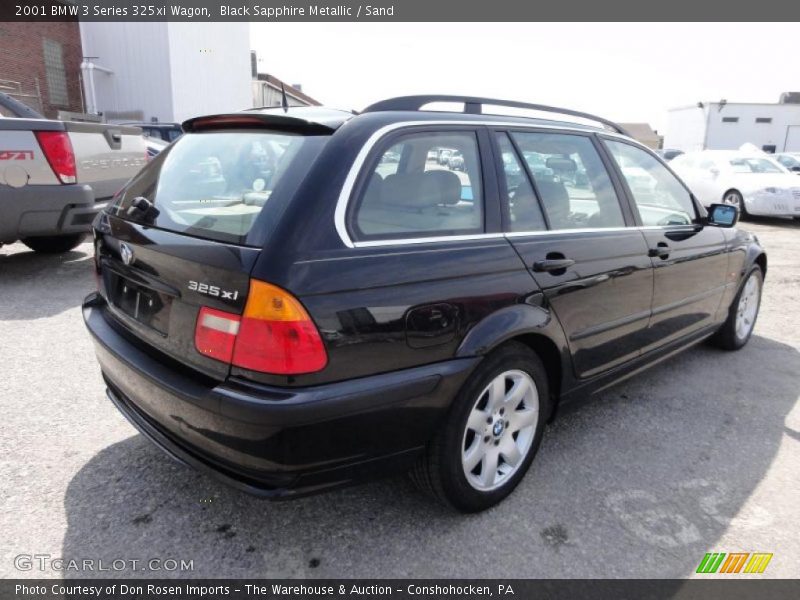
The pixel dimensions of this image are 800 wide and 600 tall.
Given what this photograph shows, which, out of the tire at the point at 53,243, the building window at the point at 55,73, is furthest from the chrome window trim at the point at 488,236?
the building window at the point at 55,73

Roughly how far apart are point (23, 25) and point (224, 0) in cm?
695

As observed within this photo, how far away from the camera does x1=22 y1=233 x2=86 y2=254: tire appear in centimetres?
673

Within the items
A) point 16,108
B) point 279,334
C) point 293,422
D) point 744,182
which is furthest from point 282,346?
point 744,182

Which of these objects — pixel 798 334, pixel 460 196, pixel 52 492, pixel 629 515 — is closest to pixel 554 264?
pixel 460 196

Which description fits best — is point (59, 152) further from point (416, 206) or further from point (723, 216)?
point (723, 216)

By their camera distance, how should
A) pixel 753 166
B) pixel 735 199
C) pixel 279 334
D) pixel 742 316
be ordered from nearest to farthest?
pixel 279 334
pixel 742 316
pixel 735 199
pixel 753 166

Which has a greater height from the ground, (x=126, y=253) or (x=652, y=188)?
(x=652, y=188)

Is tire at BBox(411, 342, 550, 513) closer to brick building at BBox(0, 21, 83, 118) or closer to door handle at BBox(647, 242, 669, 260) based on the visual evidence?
door handle at BBox(647, 242, 669, 260)

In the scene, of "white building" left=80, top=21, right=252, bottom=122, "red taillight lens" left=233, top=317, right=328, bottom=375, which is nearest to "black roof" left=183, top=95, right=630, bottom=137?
"red taillight lens" left=233, top=317, right=328, bottom=375

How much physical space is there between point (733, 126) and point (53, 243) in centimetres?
4210

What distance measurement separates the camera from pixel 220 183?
7.88 feet

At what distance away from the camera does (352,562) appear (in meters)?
2.19

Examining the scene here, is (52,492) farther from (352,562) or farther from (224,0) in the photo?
(224,0)

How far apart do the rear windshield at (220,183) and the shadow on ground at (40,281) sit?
284 centimetres
